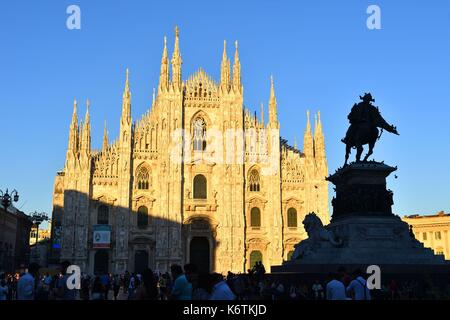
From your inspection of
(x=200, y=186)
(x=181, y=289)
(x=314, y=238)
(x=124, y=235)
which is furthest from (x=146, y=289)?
(x=200, y=186)

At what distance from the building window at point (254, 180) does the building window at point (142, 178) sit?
10168 millimetres

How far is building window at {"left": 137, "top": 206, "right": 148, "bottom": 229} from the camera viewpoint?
167ft

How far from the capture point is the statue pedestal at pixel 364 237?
1711 cm

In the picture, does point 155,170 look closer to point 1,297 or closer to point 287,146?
point 287,146

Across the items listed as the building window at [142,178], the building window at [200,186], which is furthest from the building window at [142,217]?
the building window at [200,186]

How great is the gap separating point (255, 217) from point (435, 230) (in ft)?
95.6

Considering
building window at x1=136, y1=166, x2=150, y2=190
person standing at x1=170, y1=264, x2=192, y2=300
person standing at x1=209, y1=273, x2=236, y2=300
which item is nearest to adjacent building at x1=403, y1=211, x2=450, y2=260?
building window at x1=136, y1=166, x2=150, y2=190

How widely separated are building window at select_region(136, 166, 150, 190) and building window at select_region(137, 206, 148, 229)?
205cm

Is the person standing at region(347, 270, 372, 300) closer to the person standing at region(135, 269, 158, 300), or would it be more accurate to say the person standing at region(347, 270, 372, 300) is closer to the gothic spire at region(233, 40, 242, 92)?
the person standing at region(135, 269, 158, 300)

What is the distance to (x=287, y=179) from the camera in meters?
53.8

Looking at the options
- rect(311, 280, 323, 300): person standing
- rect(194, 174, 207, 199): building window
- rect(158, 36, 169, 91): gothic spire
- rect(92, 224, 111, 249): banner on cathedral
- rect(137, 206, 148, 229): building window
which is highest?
rect(158, 36, 169, 91): gothic spire

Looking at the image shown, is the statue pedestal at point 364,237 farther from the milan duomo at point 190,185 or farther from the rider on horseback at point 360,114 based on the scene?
the milan duomo at point 190,185

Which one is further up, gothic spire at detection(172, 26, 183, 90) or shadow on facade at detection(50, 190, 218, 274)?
gothic spire at detection(172, 26, 183, 90)
